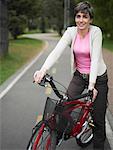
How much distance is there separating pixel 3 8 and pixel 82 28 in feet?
58.6

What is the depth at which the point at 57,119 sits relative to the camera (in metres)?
4.29

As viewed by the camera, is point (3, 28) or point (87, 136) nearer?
point (87, 136)

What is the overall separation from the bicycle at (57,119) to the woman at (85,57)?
Answer: 0.15 m

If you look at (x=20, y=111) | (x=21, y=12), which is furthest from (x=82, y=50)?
(x=21, y=12)

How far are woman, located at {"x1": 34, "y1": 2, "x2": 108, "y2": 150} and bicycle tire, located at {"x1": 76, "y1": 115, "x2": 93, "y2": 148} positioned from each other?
63 cm

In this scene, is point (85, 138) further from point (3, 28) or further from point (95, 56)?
point (3, 28)

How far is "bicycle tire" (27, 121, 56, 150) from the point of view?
4.24m

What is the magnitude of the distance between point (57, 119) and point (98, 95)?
2.83 feet

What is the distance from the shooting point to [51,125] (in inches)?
167

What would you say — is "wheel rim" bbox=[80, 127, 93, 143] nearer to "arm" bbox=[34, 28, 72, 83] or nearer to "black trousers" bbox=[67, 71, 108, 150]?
"black trousers" bbox=[67, 71, 108, 150]

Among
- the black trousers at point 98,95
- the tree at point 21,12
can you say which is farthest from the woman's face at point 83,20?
the tree at point 21,12

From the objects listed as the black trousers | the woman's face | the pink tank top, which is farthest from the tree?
the woman's face

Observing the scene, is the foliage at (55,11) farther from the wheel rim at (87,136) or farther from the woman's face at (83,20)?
the woman's face at (83,20)

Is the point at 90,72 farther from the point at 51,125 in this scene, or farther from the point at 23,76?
the point at 23,76
